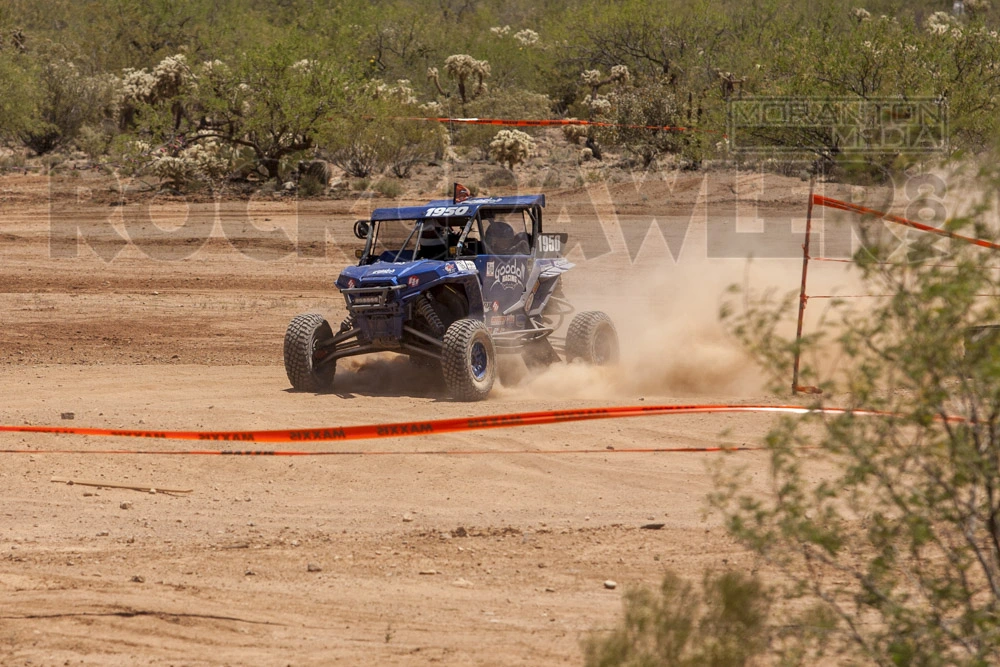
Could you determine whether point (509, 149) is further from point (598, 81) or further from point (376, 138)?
point (598, 81)

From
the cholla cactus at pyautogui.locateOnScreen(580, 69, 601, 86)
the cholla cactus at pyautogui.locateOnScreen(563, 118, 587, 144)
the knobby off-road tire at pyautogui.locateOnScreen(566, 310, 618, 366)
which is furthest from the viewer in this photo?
the cholla cactus at pyautogui.locateOnScreen(580, 69, 601, 86)

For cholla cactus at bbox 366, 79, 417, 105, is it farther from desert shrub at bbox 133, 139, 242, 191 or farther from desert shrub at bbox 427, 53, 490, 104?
desert shrub at bbox 427, 53, 490, 104

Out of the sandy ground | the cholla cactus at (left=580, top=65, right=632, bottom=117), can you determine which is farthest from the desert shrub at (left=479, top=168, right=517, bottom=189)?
the sandy ground

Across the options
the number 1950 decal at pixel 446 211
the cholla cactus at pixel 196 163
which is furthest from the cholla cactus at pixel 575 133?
the number 1950 decal at pixel 446 211

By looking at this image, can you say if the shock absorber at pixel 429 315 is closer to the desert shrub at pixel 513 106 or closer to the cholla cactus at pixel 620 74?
the desert shrub at pixel 513 106

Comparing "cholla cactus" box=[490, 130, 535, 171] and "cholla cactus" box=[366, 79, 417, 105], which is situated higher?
"cholla cactus" box=[366, 79, 417, 105]

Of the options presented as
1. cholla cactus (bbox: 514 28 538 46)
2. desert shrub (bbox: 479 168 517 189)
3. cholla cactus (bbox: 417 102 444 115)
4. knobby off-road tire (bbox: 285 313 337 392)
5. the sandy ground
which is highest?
cholla cactus (bbox: 514 28 538 46)

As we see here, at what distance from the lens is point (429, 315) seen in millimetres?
11016

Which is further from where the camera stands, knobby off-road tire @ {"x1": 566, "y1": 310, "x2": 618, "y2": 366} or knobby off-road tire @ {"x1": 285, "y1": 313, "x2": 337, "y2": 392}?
knobby off-road tire @ {"x1": 566, "y1": 310, "x2": 618, "y2": 366}

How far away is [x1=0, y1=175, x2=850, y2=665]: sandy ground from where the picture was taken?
5496 mm

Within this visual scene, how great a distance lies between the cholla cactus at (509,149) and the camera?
33625 mm

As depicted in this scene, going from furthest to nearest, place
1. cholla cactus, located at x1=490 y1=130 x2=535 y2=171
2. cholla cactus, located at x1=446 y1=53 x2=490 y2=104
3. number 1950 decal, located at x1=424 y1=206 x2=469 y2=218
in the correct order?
cholla cactus, located at x1=446 y1=53 x2=490 y2=104 → cholla cactus, located at x1=490 y1=130 x2=535 y2=171 → number 1950 decal, located at x1=424 y1=206 x2=469 y2=218

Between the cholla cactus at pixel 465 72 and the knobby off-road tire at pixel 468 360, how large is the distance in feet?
112

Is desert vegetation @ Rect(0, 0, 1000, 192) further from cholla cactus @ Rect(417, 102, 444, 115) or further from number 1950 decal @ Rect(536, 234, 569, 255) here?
number 1950 decal @ Rect(536, 234, 569, 255)
